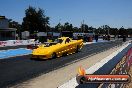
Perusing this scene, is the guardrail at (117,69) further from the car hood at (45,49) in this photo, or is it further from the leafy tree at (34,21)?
the leafy tree at (34,21)

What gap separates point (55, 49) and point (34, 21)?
284 ft

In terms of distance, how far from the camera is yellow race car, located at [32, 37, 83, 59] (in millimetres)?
17625

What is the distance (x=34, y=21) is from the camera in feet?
340

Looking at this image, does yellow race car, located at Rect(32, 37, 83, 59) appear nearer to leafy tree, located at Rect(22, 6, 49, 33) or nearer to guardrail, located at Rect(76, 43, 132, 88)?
guardrail, located at Rect(76, 43, 132, 88)

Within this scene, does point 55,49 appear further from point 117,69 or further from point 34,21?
point 34,21

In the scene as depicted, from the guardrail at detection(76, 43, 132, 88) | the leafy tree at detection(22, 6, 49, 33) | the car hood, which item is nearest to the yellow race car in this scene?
the car hood

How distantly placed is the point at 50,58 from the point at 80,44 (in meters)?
5.57

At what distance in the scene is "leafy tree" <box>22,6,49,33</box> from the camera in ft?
336

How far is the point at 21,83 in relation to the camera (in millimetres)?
9914

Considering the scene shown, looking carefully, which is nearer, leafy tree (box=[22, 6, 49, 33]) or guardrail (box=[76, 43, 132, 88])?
guardrail (box=[76, 43, 132, 88])

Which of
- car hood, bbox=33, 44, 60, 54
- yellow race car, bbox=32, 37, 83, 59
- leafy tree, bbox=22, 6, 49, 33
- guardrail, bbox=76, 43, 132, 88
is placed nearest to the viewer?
guardrail, bbox=76, 43, 132, 88

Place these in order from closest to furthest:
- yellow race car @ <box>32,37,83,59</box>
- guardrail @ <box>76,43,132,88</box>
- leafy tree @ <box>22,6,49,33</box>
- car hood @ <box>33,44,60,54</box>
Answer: guardrail @ <box>76,43,132,88</box> < yellow race car @ <box>32,37,83,59</box> < car hood @ <box>33,44,60,54</box> < leafy tree @ <box>22,6,49,33</box>

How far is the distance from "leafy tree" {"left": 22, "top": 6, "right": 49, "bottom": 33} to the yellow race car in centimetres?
8154

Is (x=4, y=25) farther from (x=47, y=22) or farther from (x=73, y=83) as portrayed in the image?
(x=73, y=83)
